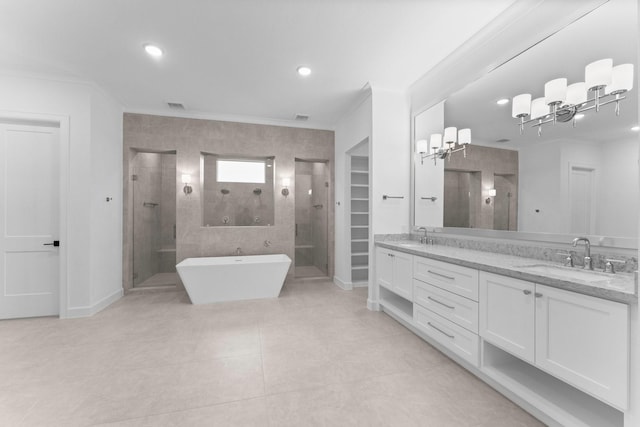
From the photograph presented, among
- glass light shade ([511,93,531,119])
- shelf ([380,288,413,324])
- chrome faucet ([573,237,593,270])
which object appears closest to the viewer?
chrome faucet ([573,237,593,270])

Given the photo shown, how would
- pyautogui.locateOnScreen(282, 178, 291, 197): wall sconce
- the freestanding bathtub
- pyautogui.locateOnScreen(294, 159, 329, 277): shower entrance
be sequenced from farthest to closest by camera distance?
pyautogui.locateOnScreen(294, 159, 329, 277): shower entrance < pyautogui.locateOnScreen(282, 178, 291, 197): wall sconce < the freestanding bathtub

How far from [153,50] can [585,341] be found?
395 cm

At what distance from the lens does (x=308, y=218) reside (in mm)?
5746

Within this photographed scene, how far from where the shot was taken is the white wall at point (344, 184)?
12.6 ft

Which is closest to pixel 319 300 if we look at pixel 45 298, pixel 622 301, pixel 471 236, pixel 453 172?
pixel 471 236

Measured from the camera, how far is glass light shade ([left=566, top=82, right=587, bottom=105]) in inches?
66.5

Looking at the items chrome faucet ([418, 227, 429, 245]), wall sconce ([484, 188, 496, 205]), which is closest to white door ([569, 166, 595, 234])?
wall sconce ([484, 188, 496, 205])

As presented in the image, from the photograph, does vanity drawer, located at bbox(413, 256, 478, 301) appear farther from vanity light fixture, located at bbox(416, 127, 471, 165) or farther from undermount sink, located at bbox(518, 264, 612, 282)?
Result: vanity light fixture, located at bbox(416, 127, 471, 165)

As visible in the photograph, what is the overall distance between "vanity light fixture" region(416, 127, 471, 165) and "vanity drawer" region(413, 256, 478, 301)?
1.27m

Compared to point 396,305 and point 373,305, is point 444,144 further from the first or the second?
point 373,305

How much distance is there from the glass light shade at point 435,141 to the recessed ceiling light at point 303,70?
1.64 meters

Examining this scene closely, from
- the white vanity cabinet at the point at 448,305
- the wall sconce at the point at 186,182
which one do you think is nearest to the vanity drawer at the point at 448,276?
the white vanity cabinet at the point at 448,305

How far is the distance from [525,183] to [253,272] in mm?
3317

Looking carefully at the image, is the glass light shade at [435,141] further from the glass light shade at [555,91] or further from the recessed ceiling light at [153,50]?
the recessed ceiling light at [153,50]
